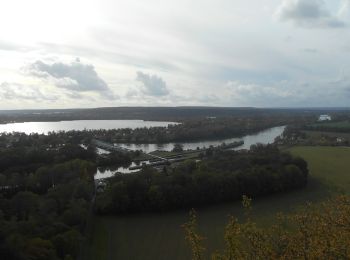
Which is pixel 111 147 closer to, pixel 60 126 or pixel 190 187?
pixel 190 187

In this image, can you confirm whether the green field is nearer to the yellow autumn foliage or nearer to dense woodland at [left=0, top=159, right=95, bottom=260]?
dense woodland at [left=0, top=159, right=95, bottom=260]

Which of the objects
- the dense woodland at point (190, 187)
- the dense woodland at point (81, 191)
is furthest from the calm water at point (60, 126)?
Result: the dense woodland at point (190, 187)

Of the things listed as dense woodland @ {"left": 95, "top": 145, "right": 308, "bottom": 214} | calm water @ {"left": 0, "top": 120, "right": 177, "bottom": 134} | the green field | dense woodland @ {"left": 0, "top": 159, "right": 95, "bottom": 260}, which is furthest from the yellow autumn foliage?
calm water @ {"left": 0, "top": 120, "right": 177, "bottom": 134}

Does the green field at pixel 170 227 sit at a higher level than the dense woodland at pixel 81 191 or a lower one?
lower

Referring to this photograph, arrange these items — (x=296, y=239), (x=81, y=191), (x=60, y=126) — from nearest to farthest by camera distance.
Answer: (x=296, y=239), (x=81, y=191), (x=60, y=126)

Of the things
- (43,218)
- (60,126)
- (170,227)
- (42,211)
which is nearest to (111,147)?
(170,227)

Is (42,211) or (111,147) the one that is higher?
(42,211)

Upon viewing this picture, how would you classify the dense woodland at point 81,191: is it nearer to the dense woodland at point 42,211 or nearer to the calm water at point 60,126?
the dense woodland at point 42,211
